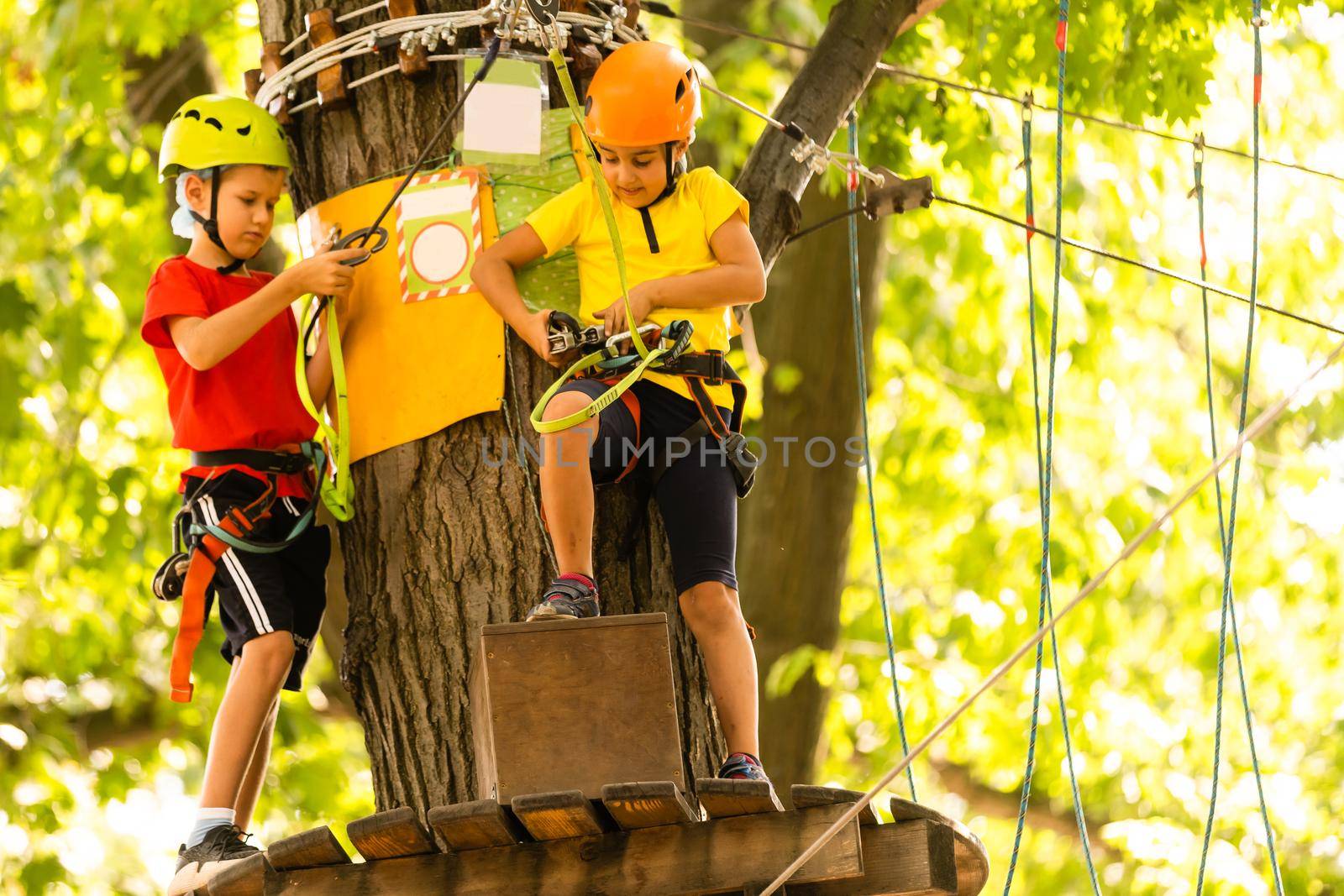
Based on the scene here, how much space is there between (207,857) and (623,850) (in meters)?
0.96

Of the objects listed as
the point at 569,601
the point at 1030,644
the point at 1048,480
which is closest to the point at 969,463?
the point at 1048,480

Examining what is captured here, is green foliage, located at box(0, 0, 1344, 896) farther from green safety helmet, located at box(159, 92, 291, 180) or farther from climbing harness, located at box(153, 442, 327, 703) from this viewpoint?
climbing harness, located at box(153, 442, 327, 703)

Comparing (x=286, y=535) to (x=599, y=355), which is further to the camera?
(x=286, y=535)

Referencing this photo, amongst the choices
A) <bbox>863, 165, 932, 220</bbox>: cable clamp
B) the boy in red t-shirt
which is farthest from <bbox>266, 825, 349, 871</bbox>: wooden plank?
<bbox>863, 165, 932, 220</bbox>: cable clamp

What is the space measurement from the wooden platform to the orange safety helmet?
1418mm

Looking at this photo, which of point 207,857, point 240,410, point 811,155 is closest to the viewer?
point 207,857

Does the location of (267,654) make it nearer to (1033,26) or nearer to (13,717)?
(1033,26)

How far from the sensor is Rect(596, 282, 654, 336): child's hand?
135 inches

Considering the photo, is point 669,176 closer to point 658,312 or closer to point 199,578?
point 658,312

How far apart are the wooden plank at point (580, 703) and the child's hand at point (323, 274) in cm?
103

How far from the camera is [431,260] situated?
12.5 feet

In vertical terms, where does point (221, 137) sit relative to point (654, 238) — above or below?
above

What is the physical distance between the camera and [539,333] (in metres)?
3.53

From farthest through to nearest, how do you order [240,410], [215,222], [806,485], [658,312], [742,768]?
[806,485] → [215,222] → [240,410] → [658,312] → [742,768]
